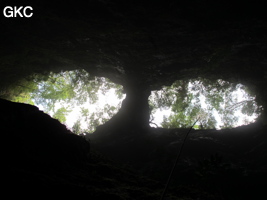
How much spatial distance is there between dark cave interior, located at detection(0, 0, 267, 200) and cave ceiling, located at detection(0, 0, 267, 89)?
0.07 m

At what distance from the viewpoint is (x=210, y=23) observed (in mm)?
11203

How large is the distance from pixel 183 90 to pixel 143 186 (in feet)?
56.9

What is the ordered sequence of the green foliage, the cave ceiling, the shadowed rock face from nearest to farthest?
the shadowed rock face < the cave ceiling < the green foliage

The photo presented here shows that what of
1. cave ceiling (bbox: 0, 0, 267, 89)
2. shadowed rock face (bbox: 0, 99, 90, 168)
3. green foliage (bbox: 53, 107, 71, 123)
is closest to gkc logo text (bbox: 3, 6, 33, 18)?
cave ceiling (bbox: 0, 0, 267, 89)

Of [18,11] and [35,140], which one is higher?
[18,11]

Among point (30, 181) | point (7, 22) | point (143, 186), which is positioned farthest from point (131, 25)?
point (30, 181)

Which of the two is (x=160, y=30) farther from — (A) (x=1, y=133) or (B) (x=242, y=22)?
(A) (x=1, y=133)

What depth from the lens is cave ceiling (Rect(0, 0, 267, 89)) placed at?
10438 mm

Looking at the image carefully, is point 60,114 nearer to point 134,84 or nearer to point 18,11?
point 134,84

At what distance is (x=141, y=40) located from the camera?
1313 cm

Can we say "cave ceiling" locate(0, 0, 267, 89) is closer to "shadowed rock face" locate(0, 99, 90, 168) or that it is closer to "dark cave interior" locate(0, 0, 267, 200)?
"dark cave interior" locate(0, 0, 267, 200)

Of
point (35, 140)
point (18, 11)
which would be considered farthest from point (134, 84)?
point (35, 140)

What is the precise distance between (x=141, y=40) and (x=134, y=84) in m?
6.07

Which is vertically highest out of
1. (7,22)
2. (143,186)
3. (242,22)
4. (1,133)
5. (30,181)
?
(7,22)
